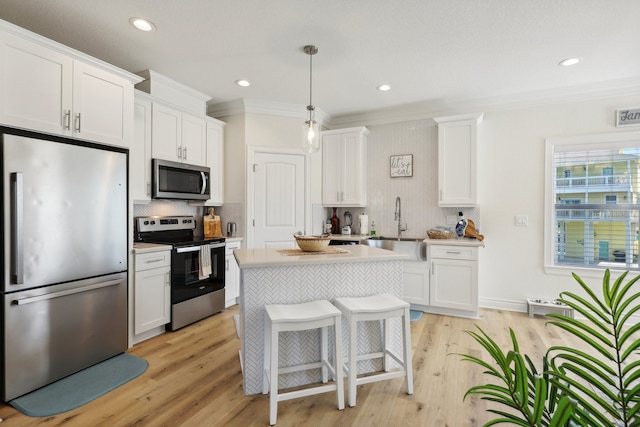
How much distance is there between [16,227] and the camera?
2125 mm

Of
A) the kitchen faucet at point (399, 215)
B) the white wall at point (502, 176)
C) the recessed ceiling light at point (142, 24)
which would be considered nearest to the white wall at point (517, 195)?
Result: the white wall at point (502, 176)

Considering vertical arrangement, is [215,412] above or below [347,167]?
below

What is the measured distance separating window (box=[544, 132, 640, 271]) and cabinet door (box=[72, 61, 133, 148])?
171 inches

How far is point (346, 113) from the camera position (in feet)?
16.1

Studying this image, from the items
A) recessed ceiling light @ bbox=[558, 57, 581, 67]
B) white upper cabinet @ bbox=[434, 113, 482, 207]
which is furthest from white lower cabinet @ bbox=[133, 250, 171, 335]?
recessed ceiling light @ bbox=[558, 57, 581, 67]

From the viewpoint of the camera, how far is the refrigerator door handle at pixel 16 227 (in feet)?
6.93

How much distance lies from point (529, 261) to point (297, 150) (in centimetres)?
312

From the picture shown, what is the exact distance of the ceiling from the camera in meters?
2.37

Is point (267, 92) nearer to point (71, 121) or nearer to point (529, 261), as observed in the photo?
point (71, 121)

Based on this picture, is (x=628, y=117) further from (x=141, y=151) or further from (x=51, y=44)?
(x=51, y=44)

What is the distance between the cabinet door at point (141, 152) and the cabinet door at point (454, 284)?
10.5 feet

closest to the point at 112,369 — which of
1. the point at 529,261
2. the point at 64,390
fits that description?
the point at 64,390

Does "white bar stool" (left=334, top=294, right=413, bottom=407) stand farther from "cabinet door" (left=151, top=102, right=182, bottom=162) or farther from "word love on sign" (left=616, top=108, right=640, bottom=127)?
"word love on sign" (left=616, top=108, right=640, bottom=127)

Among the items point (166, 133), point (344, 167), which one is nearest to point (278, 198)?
point (344, 167)
